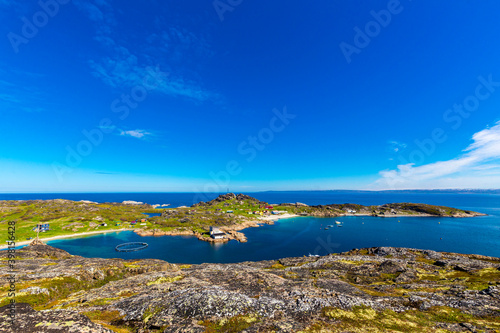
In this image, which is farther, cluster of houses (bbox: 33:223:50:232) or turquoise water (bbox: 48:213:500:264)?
cluster of houses (bbox: 33:223:50:232)

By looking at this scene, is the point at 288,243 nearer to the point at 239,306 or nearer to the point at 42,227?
the point at 239,306

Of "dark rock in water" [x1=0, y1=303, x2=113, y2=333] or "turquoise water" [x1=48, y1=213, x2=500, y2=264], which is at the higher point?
"dark rock in water" [x1=0, y1=303, x2=113, y2=333]

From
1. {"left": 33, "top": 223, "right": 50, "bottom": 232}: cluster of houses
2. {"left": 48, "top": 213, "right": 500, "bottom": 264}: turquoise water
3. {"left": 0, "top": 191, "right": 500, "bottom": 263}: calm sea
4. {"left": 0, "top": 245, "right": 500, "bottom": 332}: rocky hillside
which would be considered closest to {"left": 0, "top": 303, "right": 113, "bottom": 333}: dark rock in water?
{"left": 0, "top": 245, "right": 500, "bottom": 332}: rocky hillside

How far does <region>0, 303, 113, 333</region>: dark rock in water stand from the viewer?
1411 cm

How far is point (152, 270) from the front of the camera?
50.2 meters

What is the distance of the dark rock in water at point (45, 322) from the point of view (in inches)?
555

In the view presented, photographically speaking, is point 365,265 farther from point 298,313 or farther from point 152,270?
point 152,270

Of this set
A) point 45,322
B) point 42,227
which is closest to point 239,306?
point 45,322

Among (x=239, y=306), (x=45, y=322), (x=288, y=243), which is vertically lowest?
(x=288, y=243)

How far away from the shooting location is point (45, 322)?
15.0 metres

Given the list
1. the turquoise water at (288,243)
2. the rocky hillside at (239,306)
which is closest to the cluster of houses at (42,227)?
the turquoise water at (288,243)

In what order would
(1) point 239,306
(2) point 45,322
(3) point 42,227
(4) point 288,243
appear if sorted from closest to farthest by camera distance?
(2) point 45,322 → (1) point 239,306 → (4) point 288,243 → (3) point 42,227

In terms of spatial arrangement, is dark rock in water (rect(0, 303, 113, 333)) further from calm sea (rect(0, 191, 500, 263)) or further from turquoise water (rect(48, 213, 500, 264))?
calm sea (rect(0, 191, 500, 263))

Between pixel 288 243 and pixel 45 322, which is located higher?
pixel 45 322
